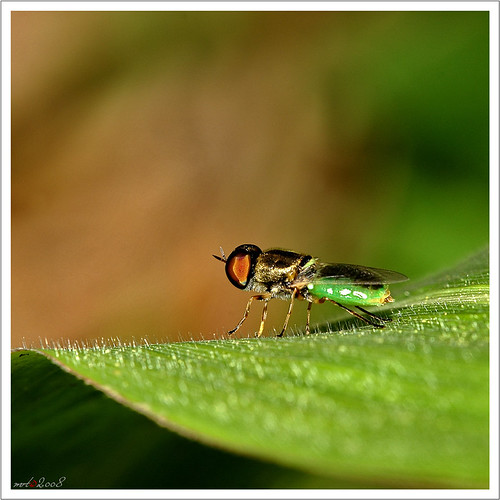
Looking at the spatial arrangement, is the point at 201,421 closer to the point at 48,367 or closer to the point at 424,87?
the point at 48,367

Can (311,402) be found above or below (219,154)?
below

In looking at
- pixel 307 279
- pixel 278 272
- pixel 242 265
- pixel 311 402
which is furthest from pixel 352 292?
pixel 311 402

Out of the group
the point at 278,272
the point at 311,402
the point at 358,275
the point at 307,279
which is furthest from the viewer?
the point at 278,272

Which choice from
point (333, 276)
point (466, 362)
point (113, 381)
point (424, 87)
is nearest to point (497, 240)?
point (333, 276)

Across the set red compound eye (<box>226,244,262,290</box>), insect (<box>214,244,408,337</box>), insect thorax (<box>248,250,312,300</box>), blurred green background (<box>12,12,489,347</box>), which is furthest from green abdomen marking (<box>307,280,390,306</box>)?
blurred green background (<box>12,12,489,347</box>)

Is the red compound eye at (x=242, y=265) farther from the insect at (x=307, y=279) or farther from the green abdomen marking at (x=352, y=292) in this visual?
the green abdomen marking at (x=352, y=292)

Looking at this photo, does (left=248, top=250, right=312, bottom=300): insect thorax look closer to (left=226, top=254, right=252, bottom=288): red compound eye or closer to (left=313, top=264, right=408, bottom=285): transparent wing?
(left=226, top=254, right=252, bottom=288): red compound eye

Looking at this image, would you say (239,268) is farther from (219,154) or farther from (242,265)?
(219,154)
